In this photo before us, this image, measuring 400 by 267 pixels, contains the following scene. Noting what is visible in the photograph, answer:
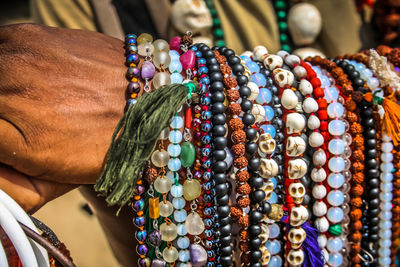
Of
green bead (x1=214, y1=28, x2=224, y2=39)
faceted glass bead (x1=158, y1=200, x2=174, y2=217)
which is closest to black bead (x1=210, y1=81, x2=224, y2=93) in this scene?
faceted glass bead (x1=158, y1=200, x2=174, y2=217)

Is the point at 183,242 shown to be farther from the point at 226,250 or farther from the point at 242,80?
the point at 242,80

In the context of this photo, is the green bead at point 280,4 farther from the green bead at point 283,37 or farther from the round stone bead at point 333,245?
the round stone bead at point 333,245

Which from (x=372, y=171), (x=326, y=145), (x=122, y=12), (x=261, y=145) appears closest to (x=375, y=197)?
(x=372, y=171)

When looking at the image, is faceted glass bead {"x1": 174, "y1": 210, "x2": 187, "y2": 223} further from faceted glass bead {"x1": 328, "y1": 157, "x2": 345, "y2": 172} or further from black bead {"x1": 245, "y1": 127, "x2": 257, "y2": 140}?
faceted glass bead {"x1": 328, "y1": 157, "x2": 345, "y2": 172}

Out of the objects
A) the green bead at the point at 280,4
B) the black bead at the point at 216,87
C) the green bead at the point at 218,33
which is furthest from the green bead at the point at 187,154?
the green bead at the point at 280,4

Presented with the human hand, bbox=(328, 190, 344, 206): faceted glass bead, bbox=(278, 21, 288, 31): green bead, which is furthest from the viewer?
bbox=(278, 21, 288, 31): green bead

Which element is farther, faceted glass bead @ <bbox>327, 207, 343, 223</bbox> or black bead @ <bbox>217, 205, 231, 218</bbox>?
faceted glass bead @ <bbox>327, 207, 343, 223</bbox>

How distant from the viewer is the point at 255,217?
70 centimetres

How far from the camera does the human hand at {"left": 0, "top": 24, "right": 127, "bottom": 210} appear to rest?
1.87ft

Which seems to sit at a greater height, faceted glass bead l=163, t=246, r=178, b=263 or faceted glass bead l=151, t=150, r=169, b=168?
faceted glass bead l=151, t=150, r=169, b=168

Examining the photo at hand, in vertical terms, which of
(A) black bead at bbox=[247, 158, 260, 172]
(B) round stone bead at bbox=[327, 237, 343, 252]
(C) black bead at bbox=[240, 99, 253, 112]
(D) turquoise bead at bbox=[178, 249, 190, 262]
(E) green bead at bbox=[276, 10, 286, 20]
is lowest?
(B) round stone bead at bbox=[327, 237, 343, 252]

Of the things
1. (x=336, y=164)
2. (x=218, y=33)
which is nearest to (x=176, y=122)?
(x=336, y=164)

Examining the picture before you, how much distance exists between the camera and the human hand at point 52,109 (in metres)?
0.57

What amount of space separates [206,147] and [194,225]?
138 mm
